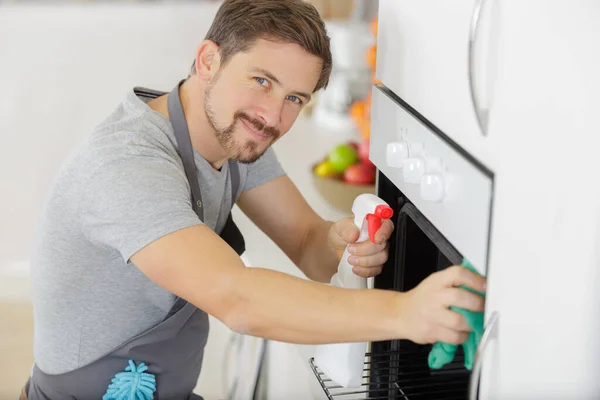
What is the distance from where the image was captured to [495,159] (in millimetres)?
808

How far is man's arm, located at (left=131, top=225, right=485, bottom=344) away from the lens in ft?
2.86

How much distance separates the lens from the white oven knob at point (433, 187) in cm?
91

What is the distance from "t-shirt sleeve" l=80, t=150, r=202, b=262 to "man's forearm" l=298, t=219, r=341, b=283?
364 millimetres

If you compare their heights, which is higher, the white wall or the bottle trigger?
the white wall

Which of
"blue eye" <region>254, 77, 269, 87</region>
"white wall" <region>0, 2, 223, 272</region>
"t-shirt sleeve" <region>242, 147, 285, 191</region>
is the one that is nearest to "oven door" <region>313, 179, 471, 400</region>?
"blue eye" <region>254, 77, 269, 87</region>

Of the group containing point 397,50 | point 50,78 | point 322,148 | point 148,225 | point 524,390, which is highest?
point 50,78

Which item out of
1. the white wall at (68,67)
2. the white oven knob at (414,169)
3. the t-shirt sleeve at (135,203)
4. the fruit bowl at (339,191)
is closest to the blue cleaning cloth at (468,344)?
the white oven knob at (414,169)

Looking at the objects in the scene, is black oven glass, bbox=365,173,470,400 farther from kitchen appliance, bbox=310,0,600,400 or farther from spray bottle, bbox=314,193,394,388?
kitchen appliance, bbox=310,0,600,400

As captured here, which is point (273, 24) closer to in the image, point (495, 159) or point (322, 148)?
point (495, 159)

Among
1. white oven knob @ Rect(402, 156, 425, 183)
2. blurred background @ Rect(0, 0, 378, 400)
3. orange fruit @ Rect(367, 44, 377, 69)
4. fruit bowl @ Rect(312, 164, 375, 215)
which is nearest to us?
white oven knob @ Rect(402, 156, 425, 183)

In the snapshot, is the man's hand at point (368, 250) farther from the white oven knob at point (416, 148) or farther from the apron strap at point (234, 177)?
the apron strap at point (234, 177)

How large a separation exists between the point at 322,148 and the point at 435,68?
152 centimetres

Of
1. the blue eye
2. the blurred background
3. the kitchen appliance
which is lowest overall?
the kitchen appliance

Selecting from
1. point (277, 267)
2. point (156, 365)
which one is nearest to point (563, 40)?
point (156, 365)
